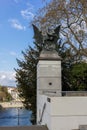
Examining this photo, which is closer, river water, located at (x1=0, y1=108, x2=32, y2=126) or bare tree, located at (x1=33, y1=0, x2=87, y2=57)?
bare tree, located at (x1=33, y1=0, x2=87, y2=57)

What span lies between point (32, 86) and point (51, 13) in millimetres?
6468

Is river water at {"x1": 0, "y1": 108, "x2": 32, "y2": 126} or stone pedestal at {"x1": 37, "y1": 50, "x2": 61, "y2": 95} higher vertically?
stone pedestal at {"x1": 37, "y1": 50, "x2": 61, "y2": 95}

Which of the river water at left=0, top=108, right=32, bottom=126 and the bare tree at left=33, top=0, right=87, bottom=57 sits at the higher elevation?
the bare tree at left=33, top=0, right=87, bottom=57

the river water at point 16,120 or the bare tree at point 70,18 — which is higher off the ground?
the bare tree at point 70,18

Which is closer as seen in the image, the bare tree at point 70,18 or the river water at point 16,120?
the bare tree at point 70,18

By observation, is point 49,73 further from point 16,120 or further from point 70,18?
point 16,120

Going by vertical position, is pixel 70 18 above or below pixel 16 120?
above

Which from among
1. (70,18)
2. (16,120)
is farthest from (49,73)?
(16,120)

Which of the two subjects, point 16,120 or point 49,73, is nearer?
point 49,73

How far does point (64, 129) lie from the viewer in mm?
12977

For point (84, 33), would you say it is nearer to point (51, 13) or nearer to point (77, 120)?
point (51, 13)

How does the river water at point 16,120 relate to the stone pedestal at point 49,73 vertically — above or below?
below

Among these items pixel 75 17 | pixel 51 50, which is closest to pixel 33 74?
pixel 75 17

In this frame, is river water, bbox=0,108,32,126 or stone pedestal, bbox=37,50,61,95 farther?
river water, bbox=0,108,32,126
